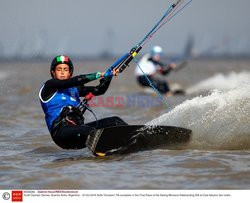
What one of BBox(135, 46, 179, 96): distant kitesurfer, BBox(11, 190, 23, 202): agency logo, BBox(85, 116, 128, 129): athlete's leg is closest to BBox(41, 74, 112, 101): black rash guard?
BBox(85, 116, 128, 129): athlete's leg

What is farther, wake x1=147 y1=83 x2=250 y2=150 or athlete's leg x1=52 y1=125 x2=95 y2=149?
wake x1=147 y1=83 x2=250 y2=150

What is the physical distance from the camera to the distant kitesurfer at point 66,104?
8.20m

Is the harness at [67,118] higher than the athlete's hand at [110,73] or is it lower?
lower

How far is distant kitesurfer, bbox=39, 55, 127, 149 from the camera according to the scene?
820 centimetres

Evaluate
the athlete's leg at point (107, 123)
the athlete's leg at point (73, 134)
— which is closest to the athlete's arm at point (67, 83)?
the athlete's leg at point (73, 134)

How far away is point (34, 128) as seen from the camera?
12.5 meters

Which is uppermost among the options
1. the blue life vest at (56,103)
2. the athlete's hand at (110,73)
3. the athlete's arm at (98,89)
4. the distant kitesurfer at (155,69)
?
the distant kitesurfer at (155,69)

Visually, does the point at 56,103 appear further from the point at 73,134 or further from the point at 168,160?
the point at 168,160

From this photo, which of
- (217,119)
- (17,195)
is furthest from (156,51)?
(17,195)

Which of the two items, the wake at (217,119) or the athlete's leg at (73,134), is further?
the wake at (217,119)

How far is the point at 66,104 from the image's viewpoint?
27.8ft

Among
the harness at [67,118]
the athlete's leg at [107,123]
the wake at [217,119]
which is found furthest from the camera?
the wake at [217,119]

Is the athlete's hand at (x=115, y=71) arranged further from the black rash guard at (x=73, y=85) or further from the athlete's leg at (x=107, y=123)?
the athlete's leg at (x=107, y=123)

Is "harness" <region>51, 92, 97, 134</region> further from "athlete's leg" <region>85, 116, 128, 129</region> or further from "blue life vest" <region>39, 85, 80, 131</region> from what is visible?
"athlete's leg" <region>85, 116, 128, 129</region>
